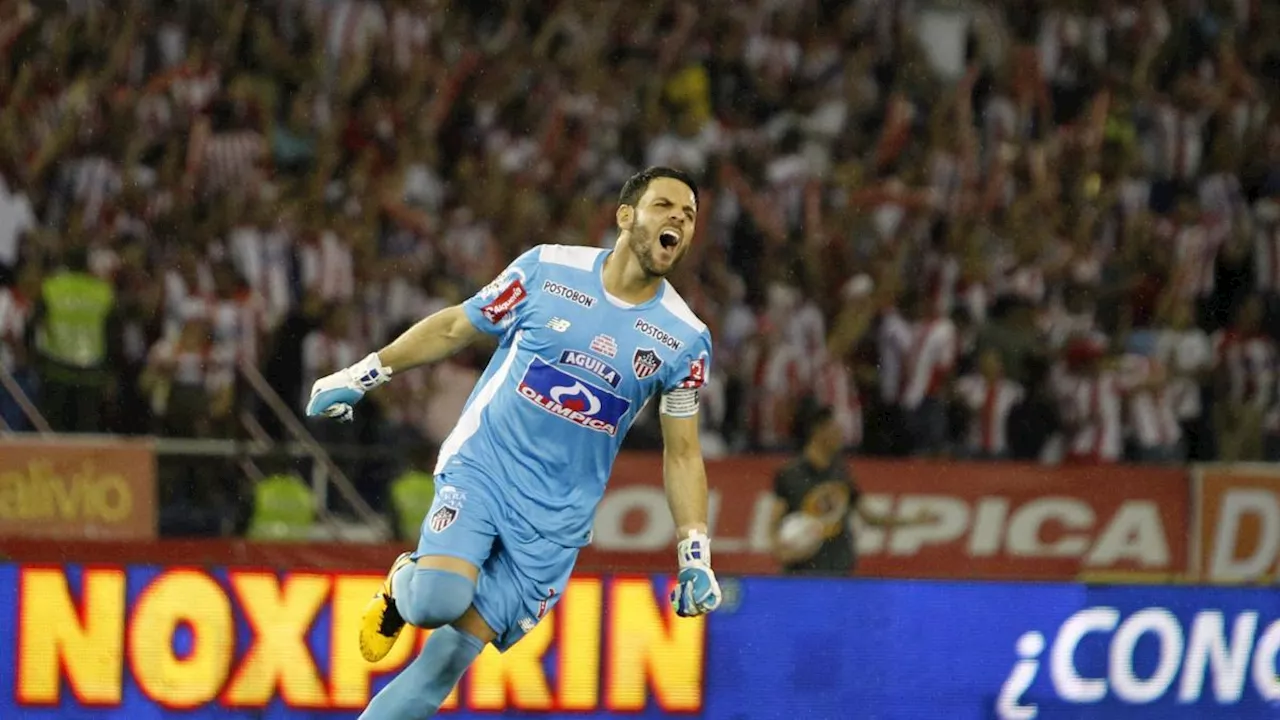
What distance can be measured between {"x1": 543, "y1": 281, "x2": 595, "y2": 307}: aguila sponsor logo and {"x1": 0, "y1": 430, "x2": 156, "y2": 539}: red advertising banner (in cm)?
679

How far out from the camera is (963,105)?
19.8 meters

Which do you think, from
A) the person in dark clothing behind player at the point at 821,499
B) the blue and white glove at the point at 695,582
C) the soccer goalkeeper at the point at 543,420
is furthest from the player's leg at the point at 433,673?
the person in dark clothing behind player at the point at 821,499

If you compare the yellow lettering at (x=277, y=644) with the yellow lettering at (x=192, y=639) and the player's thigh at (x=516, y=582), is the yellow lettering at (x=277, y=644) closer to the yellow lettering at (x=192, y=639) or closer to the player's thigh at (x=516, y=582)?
the yellow lettering at (x=192, y=639)

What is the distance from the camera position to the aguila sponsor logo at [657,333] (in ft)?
24.1

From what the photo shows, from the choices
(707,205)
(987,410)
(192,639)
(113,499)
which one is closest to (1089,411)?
(987,410)

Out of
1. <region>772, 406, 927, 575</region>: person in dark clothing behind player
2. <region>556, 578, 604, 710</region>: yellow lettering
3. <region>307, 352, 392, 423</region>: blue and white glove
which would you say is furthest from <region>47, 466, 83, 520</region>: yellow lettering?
<region>307, 352, 392, 423</region>: blue and white glove

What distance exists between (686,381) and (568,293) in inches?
20.6

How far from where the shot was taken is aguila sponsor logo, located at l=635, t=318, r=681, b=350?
7.36m

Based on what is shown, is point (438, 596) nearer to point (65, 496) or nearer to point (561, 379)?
point (561, 379)

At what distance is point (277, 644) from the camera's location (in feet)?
28.9

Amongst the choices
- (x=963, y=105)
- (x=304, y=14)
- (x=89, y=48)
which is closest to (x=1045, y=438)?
(x=963, y=105)

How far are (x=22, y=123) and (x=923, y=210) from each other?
7555 mm

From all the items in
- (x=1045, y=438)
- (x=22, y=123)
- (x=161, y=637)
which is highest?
(x=22, y=123)

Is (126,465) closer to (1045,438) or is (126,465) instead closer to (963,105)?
(1045,438)
